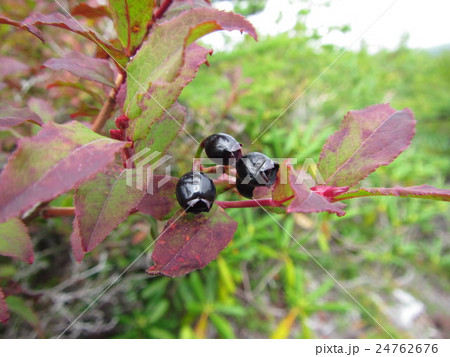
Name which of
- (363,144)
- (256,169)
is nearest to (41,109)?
(256,169)

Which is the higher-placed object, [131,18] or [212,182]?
[131,18]

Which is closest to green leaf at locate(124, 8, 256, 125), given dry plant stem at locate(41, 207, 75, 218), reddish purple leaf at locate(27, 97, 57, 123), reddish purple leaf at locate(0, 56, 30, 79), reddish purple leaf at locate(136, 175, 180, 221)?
reddish purple leaf at locate(136, 175, 180, 221)

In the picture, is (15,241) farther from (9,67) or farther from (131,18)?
(9,67)

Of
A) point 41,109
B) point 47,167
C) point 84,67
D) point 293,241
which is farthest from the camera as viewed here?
point 293,241

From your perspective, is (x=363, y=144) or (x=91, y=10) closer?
(x=363, y=144)

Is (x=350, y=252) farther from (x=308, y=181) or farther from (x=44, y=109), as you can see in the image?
(x=44, y=109)

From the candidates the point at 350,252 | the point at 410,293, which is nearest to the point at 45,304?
the point at 350,252
